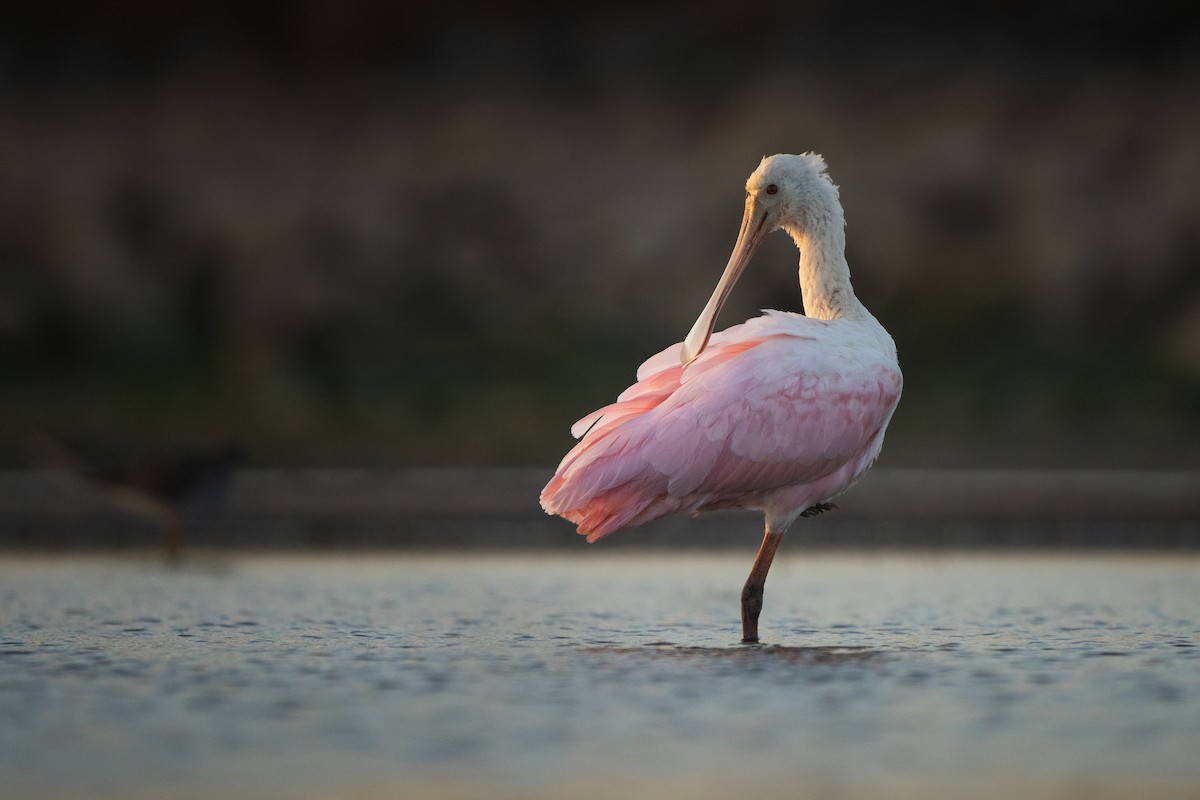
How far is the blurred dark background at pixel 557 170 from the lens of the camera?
35469mm

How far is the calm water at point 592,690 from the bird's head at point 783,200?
173 cm

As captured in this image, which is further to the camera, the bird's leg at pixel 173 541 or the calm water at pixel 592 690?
the bird's leg at pixel 173 541

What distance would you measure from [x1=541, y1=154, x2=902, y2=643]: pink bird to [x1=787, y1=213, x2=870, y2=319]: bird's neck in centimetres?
27

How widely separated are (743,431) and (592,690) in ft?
7.03

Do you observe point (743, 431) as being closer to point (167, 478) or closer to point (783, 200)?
point (783, 200)

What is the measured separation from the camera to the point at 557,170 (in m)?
36.9

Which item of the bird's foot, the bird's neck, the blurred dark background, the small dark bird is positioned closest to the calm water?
the bird's foot

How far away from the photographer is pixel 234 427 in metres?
31.1

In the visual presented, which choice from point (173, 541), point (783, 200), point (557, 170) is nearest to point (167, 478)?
point (173, 541)

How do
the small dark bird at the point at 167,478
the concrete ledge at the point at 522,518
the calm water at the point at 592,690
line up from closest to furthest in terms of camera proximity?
the calm water at the point at 592,690 < the small dark bird at the point at 167,478 < the concrete ledge at the point at 522,518

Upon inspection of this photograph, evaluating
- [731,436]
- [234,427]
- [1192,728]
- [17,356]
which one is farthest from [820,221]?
[17,356]

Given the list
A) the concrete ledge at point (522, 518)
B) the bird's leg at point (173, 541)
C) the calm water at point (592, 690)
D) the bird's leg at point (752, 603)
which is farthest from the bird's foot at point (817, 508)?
the concrete ledge at point (522, 518)

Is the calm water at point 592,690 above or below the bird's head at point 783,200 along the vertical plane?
below

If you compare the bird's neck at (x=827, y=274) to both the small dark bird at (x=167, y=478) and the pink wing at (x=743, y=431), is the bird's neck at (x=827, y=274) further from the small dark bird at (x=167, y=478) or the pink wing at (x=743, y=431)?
the small dark bird at (x=167, y=478)
